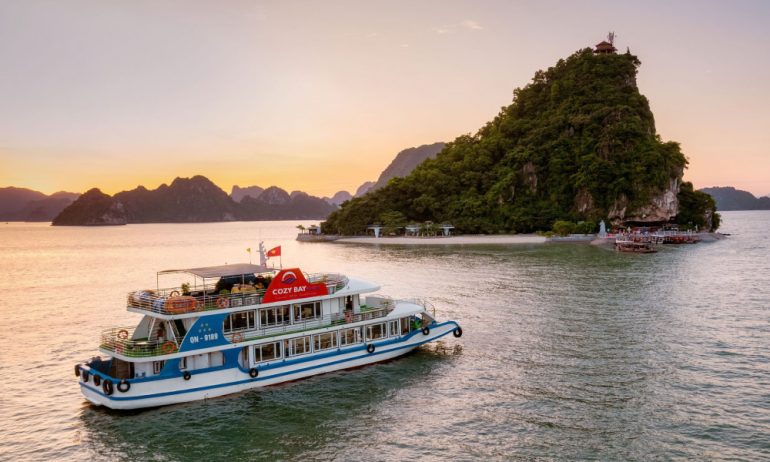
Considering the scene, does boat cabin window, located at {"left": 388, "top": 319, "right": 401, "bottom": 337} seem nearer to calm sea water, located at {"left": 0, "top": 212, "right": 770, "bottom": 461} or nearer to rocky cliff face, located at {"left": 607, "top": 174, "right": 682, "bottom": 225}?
calm sea water, located at {"left": 0, "top": 212, "right": 770, "bottom": 461}

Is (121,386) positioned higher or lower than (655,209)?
lower

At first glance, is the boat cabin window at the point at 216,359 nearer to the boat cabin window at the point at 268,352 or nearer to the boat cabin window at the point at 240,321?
the boat cabin window at the point at 240,321

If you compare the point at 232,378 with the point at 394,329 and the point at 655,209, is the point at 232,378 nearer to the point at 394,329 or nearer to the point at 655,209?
the point at 394,329

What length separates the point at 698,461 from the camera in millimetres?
18422

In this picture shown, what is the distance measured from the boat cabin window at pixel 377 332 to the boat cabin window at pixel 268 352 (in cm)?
554

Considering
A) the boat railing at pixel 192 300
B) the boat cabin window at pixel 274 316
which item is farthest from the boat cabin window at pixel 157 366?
the boat cabin window at pixel 274 316

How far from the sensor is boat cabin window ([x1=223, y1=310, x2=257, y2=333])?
25828 mm

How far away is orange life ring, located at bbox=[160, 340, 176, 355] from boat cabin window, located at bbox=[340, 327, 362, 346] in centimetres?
865

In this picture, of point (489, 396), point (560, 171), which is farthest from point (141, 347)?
point (560, 171)

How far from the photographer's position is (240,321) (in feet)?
86.4

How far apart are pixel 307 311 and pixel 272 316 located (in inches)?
79.6

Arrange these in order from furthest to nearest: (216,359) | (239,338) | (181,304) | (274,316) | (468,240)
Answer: (468,240), (274,316), (239,338), (216,359), (181,304)

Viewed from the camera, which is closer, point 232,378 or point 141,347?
point 141,347

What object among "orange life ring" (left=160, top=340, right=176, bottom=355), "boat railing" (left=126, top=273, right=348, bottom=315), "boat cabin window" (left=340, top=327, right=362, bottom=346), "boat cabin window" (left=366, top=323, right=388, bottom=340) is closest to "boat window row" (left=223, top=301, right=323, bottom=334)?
"boat railing" (left=126, top=273, right=348, bottom=315)
